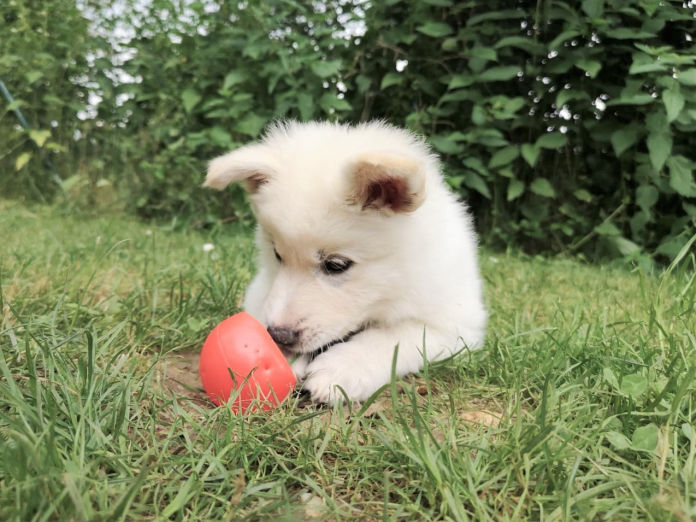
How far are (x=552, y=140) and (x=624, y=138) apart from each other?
0.58 meters

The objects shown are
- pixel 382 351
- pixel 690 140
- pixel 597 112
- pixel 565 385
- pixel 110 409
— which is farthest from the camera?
pixel 597 112

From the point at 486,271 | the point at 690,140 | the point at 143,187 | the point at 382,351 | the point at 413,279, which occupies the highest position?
the point at 413,279

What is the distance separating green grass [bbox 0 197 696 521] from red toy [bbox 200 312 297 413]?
85mm

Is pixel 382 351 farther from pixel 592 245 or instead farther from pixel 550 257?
pixel 592 245

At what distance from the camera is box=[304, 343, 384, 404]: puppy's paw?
195 cm

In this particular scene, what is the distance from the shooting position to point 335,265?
217 centimetres

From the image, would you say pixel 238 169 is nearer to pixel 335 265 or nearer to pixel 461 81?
pixel 335 265

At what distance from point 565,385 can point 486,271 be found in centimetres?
238

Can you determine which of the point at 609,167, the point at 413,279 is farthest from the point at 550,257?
the point at 413,279

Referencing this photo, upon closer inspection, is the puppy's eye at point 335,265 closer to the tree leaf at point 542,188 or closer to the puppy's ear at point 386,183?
the puppy's ear at point 386,183

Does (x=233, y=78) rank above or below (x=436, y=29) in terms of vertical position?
below

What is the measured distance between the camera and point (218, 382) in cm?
189

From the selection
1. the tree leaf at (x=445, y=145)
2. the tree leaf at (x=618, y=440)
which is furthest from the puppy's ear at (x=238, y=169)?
the tree leaf at (x=445, y=145)

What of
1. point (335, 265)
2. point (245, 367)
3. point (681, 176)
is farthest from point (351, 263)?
point (681, 176)
